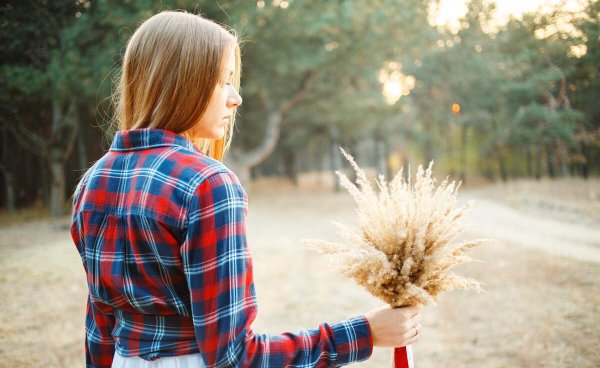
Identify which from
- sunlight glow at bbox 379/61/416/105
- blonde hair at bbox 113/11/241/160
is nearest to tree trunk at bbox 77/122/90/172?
blonde hair at bbox 113/11/241/160

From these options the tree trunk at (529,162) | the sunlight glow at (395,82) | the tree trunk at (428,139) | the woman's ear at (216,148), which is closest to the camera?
the woman's ear at (216,148)

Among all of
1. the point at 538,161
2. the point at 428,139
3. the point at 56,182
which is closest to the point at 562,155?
the point at 538,161

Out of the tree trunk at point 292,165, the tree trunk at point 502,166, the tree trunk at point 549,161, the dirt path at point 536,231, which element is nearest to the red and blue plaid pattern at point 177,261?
the dirt path at point 536,231

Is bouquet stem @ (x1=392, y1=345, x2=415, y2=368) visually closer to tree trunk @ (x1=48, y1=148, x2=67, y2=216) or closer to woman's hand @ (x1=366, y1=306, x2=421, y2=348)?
woman's hand @ (x1=366, y1=306, x2=421, y2=348)

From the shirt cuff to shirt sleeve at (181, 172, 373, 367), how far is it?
200 mm

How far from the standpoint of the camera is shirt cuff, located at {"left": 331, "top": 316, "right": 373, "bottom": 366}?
4.04 ft

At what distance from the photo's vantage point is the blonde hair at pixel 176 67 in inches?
45.9

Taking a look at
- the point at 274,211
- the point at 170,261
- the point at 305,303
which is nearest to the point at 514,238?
the point at 305,303

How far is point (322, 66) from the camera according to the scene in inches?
575

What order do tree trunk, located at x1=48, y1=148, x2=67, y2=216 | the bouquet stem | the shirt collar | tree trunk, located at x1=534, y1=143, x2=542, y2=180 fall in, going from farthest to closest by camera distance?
tree trunk, located at x1=48, y1=148, x2=67, y2=216 → tree trunk, located at x1=534, y1=143, x2=542, y2=180 → the bouquet stem → the shirt collar

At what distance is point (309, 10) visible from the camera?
12430mm

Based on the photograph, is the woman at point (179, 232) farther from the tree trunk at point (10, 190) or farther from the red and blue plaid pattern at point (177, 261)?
the tree trunk at point (10, 190)

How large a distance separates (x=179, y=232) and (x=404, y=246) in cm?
82

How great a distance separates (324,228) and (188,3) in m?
6.64
